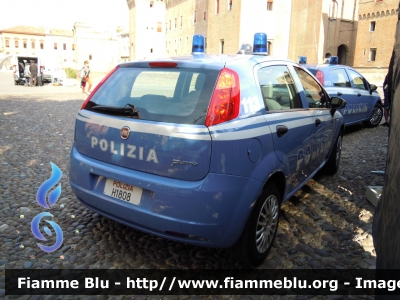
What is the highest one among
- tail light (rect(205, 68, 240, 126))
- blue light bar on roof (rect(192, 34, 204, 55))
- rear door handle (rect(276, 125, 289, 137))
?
blue light bar on roof (rect(192, 34, 204, 55))

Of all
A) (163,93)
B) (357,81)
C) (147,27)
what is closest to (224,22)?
(147,27)

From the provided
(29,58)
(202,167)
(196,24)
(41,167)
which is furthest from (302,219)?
(196,24)

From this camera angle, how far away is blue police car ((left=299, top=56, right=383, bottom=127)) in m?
8.28

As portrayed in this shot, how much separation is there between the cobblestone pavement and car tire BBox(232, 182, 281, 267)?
167mm

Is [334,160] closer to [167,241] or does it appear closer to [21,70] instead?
[167,241]

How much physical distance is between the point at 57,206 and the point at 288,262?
2662 mm

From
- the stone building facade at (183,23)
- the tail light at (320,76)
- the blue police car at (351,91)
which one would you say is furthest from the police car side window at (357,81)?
the stone building facade at (183,23)

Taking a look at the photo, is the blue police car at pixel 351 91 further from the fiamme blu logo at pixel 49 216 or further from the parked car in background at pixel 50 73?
the parked car in background at pixel 50 73

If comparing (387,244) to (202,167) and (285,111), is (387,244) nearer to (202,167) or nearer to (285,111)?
(202,167)

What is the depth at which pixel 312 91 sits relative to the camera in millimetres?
4406

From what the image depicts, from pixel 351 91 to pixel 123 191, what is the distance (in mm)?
7426

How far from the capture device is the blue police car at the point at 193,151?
8.35 feet

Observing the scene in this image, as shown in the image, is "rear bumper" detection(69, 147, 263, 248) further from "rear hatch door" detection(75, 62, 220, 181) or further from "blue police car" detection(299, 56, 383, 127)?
"blue police car" detection(299, 56, 383, 127)

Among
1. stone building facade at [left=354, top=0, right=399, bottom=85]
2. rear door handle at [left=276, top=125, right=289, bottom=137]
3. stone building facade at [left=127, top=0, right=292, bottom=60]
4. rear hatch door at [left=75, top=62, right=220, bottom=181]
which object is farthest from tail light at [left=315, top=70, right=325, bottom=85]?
stone building facade at [left=354, top=0, right=399, bottom=85]
